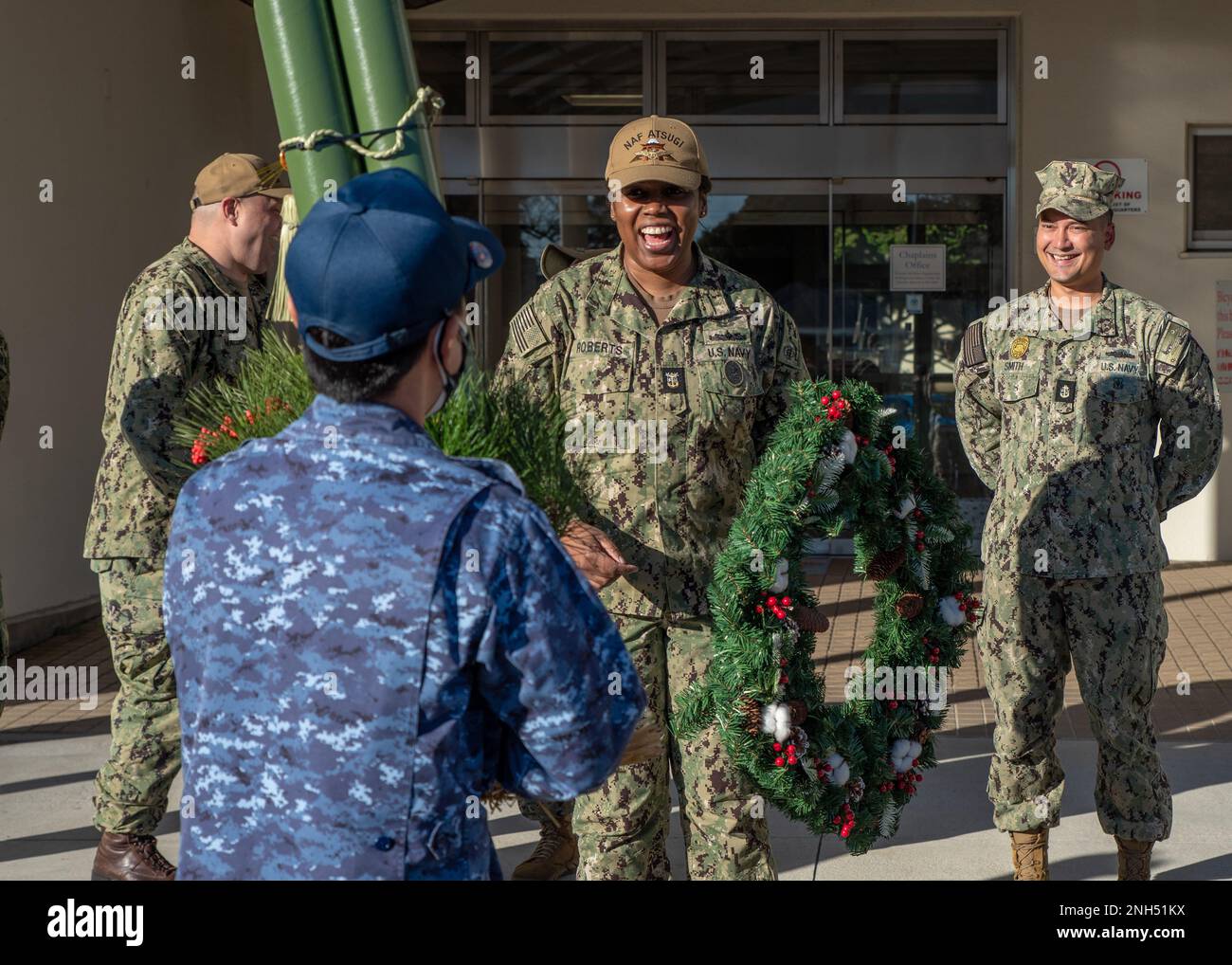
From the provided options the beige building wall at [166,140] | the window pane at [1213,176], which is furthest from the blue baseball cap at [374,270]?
the window pane at [1213,176]

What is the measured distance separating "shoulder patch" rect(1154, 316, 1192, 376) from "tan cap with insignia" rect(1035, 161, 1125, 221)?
0.40 m

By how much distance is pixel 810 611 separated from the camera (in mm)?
3531

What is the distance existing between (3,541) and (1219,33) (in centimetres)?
921

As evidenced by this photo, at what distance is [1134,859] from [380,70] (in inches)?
134

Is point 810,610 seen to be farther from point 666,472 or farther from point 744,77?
point 744,77

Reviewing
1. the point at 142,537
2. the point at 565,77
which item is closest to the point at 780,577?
the point at 142,537

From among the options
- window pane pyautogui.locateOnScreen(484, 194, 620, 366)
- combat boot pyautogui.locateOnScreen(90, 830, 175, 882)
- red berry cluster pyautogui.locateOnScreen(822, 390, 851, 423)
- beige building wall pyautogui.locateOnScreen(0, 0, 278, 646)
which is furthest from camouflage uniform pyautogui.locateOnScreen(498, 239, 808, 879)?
window pane pyautogui.locateOnScreen(484, 194, 620, 366)

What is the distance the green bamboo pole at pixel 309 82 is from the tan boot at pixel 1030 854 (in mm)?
3201

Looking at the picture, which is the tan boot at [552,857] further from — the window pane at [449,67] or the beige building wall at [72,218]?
the window pane at [449,67]

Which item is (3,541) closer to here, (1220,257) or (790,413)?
(790,413)

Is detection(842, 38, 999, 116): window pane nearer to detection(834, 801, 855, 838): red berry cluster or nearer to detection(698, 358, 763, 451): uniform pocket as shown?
detection(698, 358, 763, 451): uniform pocket

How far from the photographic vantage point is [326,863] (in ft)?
5.72

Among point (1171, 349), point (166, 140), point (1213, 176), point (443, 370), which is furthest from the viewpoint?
point (1213, 176)
